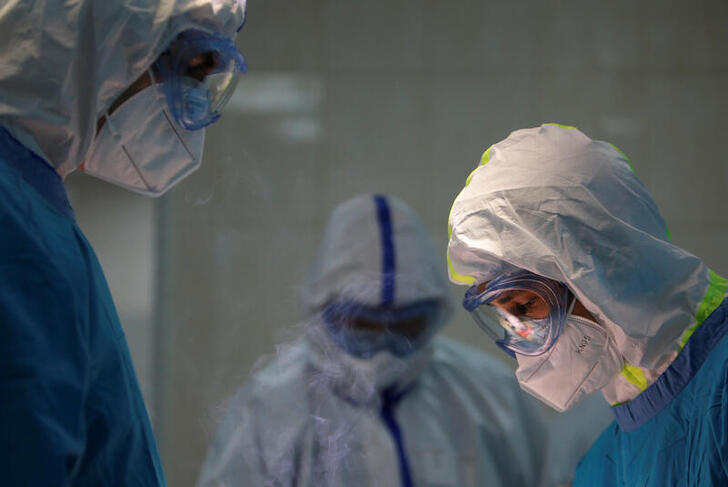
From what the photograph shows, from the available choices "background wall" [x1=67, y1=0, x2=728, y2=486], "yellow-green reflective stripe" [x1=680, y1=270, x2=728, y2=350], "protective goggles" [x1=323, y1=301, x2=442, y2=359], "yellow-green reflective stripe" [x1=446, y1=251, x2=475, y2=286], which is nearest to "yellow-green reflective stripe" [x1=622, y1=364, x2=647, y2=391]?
"yellow-green reflective stripe" [x1=680, y1=270, x2=728, y2=350]

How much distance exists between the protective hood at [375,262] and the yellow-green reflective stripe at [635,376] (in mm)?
833

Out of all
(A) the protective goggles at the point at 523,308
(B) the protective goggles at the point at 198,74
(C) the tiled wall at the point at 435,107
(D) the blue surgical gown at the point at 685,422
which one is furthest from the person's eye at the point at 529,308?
(C) the tiled wall at the point at 435,107

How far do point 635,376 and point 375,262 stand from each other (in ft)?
2.94

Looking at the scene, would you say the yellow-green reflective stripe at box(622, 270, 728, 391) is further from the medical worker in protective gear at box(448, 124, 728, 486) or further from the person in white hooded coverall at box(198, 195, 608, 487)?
the person in white hooded coverall at box(198, 195, 608, 487)

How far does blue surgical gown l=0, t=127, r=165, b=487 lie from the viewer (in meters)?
0.81

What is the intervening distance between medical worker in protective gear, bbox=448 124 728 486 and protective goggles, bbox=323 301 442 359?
67 centimetres

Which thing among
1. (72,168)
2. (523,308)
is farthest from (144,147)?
(523,308)

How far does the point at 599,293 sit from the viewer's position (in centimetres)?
108

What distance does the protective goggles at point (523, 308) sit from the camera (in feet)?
3.81

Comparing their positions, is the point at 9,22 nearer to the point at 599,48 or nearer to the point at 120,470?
the point at 120,470

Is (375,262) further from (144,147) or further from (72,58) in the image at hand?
(72,58)

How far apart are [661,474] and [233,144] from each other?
5.07 ft

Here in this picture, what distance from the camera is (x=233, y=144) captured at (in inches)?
81.8

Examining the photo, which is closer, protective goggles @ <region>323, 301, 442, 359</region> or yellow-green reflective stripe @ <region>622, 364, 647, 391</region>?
yellow-green reflective stripe @ <region>622, 364, 647, 391</region>
